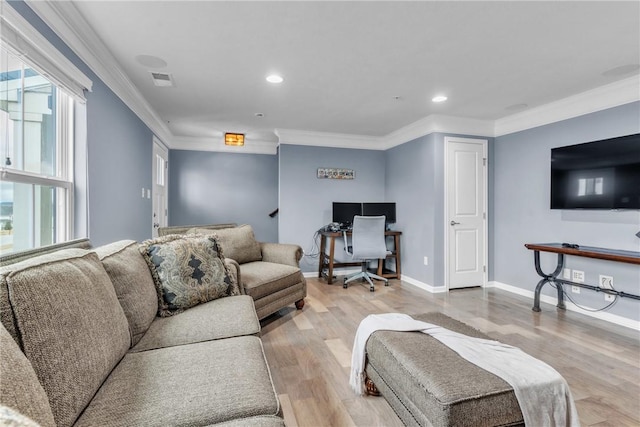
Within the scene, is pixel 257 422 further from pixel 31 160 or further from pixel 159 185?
pixel 159 185

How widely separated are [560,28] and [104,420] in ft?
9.81

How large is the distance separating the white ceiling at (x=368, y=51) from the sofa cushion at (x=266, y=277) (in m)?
1.73

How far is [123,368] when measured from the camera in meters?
1.12

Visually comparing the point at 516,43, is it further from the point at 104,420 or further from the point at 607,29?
the point at 104,420

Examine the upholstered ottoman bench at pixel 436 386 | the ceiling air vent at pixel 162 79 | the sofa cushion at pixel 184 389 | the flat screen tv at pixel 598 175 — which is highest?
the ceiling air vent at pixel 162 79

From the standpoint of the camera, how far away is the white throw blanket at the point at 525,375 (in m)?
1.14

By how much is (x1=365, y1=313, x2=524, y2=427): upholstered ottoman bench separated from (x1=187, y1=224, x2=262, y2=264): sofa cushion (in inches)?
74.3

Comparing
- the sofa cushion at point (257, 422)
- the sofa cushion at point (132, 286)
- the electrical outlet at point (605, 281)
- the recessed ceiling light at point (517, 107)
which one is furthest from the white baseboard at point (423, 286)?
the sofa cushion at point (257, 422)

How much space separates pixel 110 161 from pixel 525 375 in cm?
303

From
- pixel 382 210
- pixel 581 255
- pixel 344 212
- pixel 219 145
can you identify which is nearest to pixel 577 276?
pixel 581 255

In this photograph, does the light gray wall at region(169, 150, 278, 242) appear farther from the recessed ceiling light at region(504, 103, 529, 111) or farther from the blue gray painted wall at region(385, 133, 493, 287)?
the recessed ceiling light at region(504, 103, 529, 111)

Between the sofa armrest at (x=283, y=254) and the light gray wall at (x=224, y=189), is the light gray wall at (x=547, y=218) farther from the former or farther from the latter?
the light gray wall at (x=224, y=189)

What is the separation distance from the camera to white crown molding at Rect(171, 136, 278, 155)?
5.04 metres

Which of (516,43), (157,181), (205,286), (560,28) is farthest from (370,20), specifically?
(157,181)
